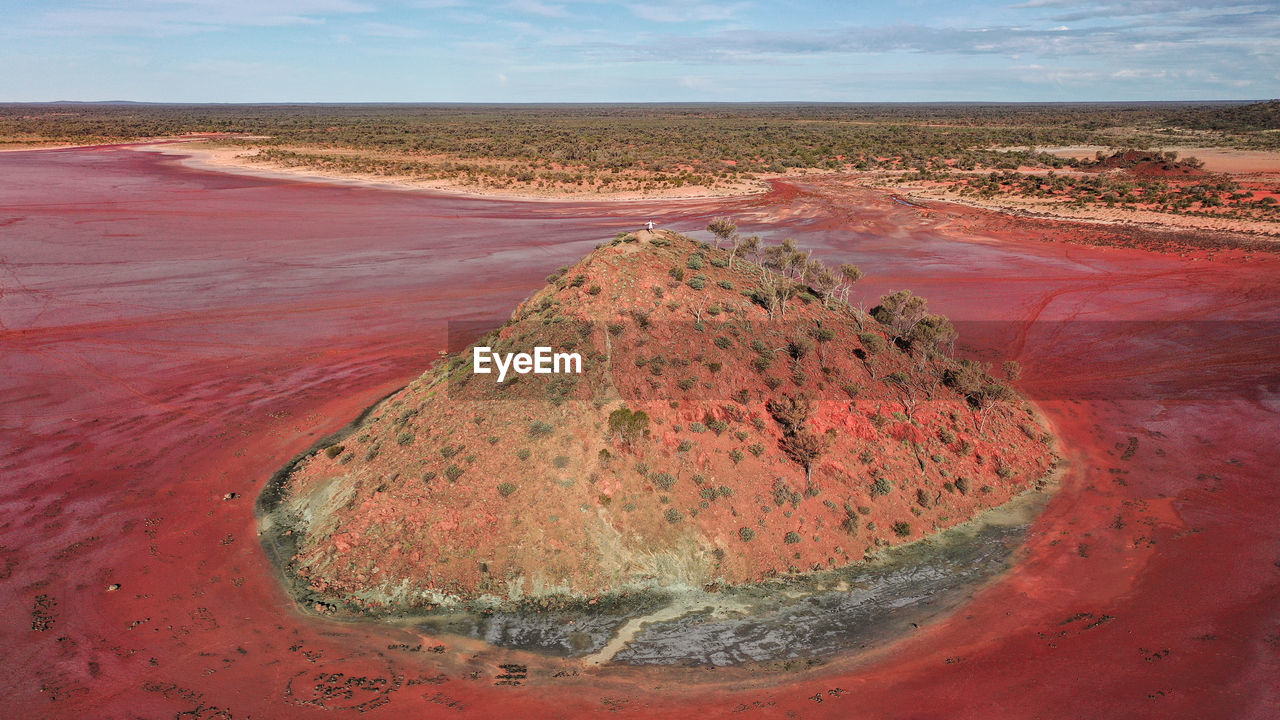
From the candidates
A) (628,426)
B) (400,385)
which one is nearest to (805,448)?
(628,426)

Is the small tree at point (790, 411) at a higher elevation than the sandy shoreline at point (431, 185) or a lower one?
lower

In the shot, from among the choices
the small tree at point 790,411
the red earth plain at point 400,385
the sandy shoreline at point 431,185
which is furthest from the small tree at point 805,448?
the sandy shoreline at point 431,185

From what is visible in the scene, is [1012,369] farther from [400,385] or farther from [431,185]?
[431,185]

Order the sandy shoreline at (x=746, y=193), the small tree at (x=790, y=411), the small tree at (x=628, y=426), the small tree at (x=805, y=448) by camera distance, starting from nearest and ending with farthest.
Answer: the small tree at (x=628, y=426) < the small tree at (x=805, y=448) < the small tree at (x=790, y=411) < the sandy shoreline at (x=746, y=193)

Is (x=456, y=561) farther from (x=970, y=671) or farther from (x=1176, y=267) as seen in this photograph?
(x=1176, y=267)

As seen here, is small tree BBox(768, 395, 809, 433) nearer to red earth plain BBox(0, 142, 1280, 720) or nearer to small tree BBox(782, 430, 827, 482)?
small tree BBox(782, 430, 827, 482)

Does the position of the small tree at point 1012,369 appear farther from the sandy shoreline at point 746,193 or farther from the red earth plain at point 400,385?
the sandy shoreline at point 746,193
